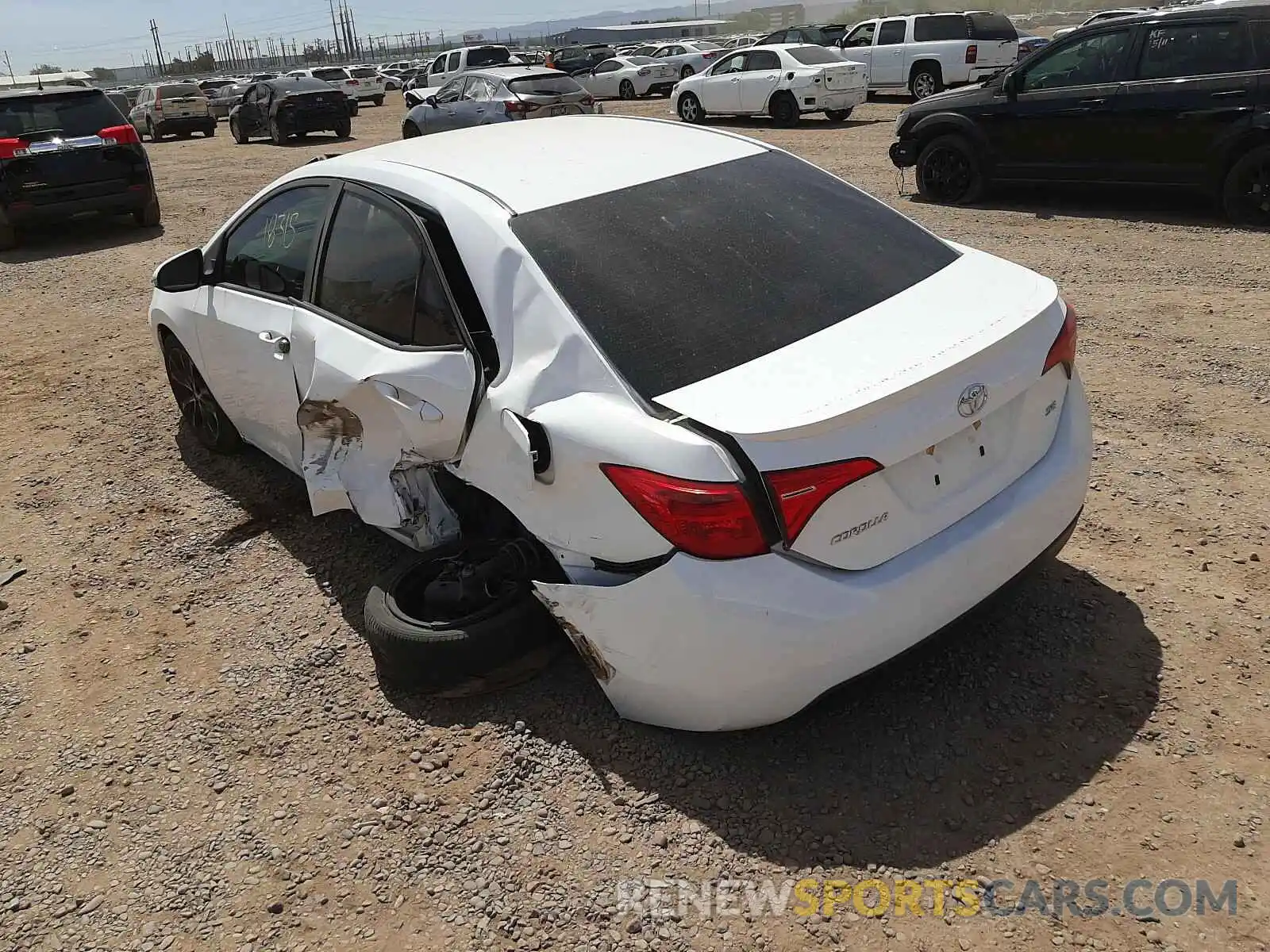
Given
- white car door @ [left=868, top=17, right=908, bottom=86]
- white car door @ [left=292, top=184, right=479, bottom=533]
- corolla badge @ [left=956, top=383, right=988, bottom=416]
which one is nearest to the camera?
corolla badge @ [left=956, top=383, right=988, bottom=416]

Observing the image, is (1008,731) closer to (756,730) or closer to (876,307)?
(756,730)

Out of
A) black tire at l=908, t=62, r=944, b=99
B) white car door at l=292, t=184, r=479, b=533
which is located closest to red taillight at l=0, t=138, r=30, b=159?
white car door at l=292, t=184, r=479, b=533

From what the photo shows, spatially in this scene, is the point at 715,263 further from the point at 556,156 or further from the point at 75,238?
the point at 75,238

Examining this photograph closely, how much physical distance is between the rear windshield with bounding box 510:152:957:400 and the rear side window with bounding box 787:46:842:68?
56.3 ft

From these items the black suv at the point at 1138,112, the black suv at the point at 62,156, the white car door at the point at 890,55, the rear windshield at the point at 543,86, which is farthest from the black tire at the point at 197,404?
the white car door at the point at 890,55

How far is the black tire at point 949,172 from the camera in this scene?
10.1 metres

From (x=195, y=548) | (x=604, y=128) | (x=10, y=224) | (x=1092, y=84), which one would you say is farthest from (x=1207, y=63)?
(x=10, y=224)

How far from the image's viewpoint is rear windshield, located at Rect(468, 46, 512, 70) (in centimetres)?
2686

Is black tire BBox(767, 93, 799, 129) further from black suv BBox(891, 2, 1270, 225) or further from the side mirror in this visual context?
the side mirror

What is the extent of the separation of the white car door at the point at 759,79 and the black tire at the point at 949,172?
30.3ft

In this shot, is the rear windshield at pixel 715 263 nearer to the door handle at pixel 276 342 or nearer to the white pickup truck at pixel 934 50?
the door handle at pixel 276 342

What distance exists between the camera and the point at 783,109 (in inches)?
746

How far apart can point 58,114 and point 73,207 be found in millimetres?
1026

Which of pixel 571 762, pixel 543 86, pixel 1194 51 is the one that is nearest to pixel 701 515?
pixel 571 762
